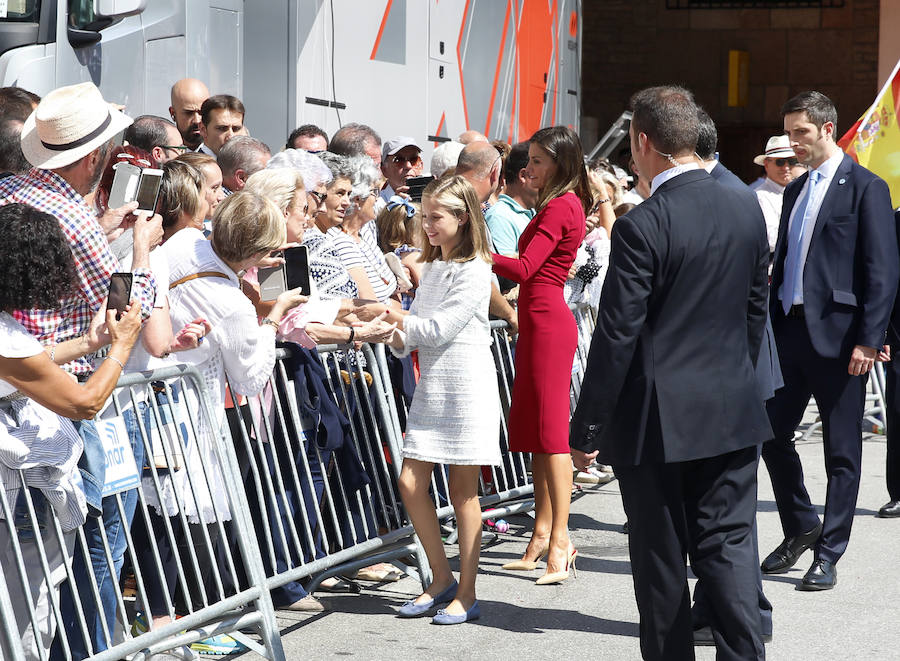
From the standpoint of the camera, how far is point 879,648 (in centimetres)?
500

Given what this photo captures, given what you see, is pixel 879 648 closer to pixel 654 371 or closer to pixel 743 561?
pixel 743 561

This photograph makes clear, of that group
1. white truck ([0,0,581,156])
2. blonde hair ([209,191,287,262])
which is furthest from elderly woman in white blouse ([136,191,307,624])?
white truck ([0,0,581,156])

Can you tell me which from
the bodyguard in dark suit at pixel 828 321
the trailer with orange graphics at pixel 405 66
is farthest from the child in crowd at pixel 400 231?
the bodyguard in dark suit at pixel 828 321

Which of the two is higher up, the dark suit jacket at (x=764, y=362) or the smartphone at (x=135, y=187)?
the smartphone at (x=135, y=187)

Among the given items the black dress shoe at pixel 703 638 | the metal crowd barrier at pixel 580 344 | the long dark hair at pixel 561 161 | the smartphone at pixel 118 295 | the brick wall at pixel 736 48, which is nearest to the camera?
the smartphone at pixel 118 295

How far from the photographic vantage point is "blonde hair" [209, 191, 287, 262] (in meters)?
4.77

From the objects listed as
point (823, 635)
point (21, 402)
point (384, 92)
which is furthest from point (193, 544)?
point (384, 92)

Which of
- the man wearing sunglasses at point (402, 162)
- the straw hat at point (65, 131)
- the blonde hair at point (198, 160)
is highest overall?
the straw hat at point (65, 131)

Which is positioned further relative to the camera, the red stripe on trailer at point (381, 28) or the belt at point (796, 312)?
the red stripe on trailer at point (381, 28)

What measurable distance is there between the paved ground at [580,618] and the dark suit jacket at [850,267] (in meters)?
1.11

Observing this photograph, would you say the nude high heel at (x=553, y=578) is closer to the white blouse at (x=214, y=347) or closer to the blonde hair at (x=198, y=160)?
the white blouse at (x=214, y=347)

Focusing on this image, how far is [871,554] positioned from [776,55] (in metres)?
18.0

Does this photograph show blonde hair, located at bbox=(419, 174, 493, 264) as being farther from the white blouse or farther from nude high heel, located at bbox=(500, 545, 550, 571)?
nude high heel, located at bbox=(500, 545, 550, 571)

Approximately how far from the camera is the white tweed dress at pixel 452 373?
532 cm
